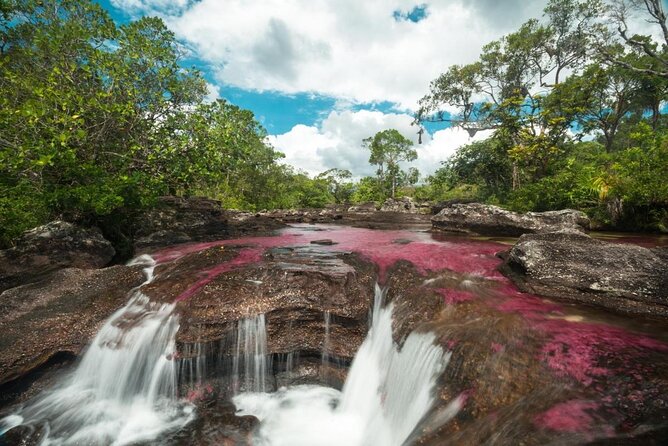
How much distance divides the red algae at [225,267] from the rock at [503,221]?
10.3 metres

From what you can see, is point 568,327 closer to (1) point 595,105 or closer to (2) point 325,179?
(1) point 595,105

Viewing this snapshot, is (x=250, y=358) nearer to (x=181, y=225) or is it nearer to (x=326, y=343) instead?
(x=326, y=343)

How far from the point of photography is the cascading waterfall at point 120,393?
446cm

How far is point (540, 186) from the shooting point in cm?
1769

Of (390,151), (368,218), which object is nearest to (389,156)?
(390,151)

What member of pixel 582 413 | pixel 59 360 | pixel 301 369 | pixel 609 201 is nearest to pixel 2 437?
pixel 59 360

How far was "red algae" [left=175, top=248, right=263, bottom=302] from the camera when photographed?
236 inches

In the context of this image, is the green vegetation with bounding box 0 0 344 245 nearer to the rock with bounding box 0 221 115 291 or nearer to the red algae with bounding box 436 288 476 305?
the rock with bounding box 0 221 115 291

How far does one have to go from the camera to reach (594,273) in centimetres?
551

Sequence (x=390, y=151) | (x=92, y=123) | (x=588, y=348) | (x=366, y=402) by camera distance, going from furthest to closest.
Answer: (x=390, y=151) → (x=92, y=123) → (x=366, y=402) → (x=588, y=348)

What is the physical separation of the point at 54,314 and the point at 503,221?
1524 cm

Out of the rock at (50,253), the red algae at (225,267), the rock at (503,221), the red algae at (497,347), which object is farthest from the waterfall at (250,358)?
the rock at (503,221)

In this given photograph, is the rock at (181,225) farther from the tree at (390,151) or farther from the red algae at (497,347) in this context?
the tree at (390,151)

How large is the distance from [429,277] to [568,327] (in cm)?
275
